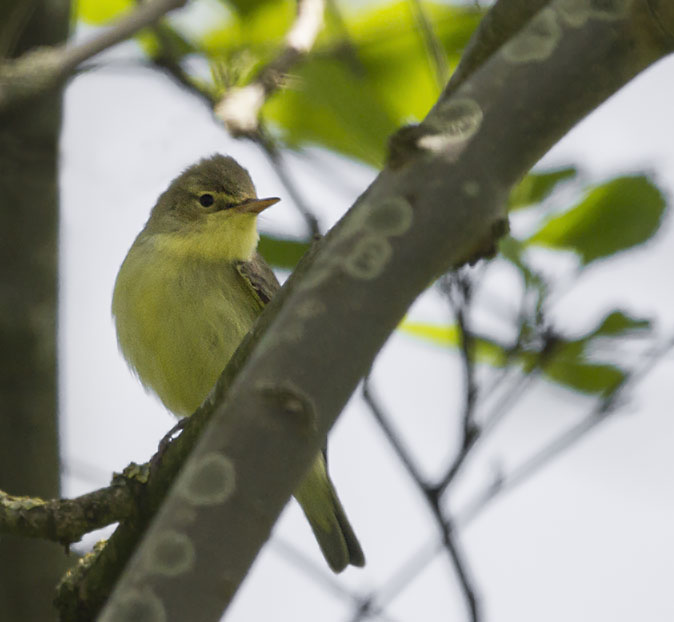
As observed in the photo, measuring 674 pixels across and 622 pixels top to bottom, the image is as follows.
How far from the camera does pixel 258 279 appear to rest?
5500 millimetres

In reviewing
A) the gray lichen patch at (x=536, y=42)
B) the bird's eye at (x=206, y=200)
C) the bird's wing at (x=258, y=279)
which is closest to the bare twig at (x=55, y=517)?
the gray lichen patch at (x=536, y=42)

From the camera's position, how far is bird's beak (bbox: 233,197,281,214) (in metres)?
5.60

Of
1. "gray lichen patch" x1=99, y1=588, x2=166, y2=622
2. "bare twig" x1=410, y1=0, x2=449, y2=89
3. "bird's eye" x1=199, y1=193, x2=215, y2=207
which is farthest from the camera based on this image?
"bird's eye" x1=199, y1=193, x2=215, y2=207

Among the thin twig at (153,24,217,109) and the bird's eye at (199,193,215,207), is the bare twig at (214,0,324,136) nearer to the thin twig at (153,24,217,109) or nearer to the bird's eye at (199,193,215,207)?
the thin twig at (153,24,217,109)

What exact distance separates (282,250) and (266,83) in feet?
2.26

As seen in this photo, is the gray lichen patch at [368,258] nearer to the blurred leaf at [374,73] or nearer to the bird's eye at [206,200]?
the blurred leaf at [374,73]

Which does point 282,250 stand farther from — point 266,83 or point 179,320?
point 179,320

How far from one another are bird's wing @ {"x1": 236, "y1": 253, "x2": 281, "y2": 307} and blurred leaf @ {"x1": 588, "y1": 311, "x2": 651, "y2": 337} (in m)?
2.00

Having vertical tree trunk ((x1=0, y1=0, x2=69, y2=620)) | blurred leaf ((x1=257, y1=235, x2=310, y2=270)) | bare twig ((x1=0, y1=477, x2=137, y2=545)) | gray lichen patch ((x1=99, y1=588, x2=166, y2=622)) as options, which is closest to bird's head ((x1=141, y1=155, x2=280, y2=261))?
vertical tree trunk ((x1=0, y1=0, x2=69, y2=620))

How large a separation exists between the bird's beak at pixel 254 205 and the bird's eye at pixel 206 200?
25 centimetres

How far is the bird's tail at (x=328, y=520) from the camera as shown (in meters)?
5.50

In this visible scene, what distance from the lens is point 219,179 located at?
243 inches

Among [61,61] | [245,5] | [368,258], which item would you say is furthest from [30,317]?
[368,258]

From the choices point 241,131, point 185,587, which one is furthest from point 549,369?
point 185,587
